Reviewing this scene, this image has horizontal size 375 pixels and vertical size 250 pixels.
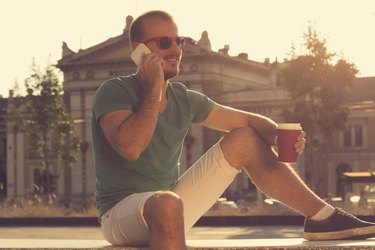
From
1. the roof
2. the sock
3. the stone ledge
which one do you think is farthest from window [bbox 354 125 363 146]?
the stone ledge

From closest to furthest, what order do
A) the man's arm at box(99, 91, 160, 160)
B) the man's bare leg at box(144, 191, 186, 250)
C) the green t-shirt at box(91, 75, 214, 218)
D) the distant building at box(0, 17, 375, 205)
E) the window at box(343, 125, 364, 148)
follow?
the man's bare leg at box(144, 191, 186, 250), the man's arm at box(99, 91, 160, 160), the green t-shirt at box(91, 75, 214, 218), the distant building at box(0, 17, 375, 205), the window at box(343, 125, 364, 148)

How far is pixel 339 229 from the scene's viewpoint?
488cm

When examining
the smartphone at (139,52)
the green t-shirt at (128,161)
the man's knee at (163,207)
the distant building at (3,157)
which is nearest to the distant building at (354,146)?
the distant building at (3,157)

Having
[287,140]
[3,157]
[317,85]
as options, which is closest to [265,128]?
[287,140]

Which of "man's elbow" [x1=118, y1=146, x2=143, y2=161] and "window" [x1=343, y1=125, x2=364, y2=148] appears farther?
"window" [x1=343, y1=125, x2=364, y2=148]

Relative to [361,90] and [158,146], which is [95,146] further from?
[361,90]

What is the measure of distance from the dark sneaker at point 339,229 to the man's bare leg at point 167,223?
114 centimetres

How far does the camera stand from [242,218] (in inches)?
847

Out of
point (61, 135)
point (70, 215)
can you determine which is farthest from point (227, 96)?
point (70, 215)

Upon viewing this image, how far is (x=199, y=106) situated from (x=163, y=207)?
0.99 m

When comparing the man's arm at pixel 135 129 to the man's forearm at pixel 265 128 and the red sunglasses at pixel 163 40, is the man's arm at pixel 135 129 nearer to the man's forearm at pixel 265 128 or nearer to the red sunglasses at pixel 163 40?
the red sunglasses at pixel 163 40

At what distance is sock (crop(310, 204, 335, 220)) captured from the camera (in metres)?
4.93

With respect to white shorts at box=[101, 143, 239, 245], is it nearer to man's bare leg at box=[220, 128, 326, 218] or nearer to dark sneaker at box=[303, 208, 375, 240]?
man's bare leg at box=[220, 128, 326, 218]

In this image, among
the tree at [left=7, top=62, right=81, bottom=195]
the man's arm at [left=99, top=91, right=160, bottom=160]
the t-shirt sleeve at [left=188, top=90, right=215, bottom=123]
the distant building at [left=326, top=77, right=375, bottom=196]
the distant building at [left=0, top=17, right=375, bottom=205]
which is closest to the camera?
the man's arm at [left=99, top=91, right=160, bottom=160]
